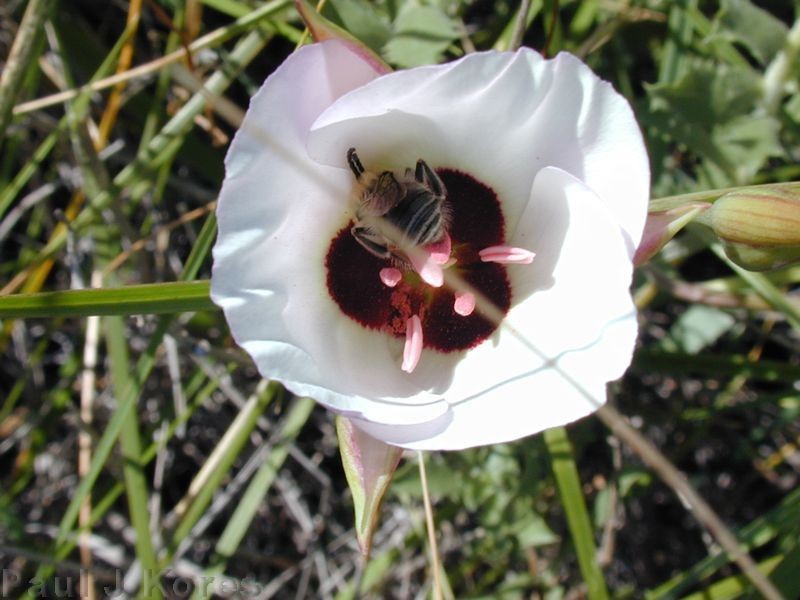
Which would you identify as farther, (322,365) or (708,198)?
(708,198)

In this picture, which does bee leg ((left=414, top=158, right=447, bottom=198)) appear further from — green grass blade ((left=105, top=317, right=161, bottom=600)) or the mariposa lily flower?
green grass blade ((left=105, top=317, right=161, bottom=600))

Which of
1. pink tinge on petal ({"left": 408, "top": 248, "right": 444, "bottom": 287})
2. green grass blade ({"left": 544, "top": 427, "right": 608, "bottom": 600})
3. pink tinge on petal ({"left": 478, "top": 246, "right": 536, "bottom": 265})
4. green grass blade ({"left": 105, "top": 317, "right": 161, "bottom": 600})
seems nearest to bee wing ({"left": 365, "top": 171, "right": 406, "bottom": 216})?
pink tinge on petal ({"left": 408, "top": 248, "right": 444, "bottom": 287})

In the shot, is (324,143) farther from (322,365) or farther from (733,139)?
(733,139)

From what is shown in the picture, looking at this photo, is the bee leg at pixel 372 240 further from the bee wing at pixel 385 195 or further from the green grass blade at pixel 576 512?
the green grass blade at pixel 576 512

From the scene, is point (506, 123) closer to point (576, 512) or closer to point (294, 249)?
point (294, 249)

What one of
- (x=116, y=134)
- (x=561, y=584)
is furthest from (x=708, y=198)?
(x=116, y=134)

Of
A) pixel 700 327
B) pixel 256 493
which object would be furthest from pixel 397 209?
pixel 700 327
